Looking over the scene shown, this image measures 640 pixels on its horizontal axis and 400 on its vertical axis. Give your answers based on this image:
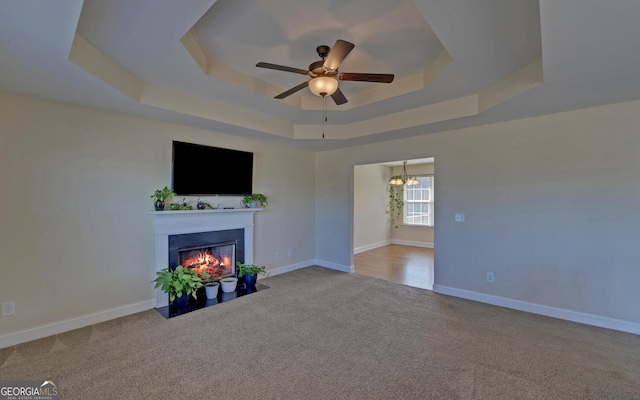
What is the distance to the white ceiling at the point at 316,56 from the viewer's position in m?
1.69

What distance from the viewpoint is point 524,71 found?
256cm

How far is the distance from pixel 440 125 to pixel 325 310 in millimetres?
2988

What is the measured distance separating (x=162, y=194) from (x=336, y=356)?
9.30ft

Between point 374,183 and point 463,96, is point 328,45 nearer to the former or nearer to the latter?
point 463,96

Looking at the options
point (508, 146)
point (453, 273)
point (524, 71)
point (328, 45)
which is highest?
point (328, 45)

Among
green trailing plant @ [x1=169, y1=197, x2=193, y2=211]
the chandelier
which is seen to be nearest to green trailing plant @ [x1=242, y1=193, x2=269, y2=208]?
green trailing plant @ [x1=169, y1=197, x2=193, y2=211]

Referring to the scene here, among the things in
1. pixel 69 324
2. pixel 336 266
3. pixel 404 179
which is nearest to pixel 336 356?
pixel 69 324

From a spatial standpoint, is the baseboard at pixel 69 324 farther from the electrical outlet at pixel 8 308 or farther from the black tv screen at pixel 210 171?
the black tv screen at pixel 210 171

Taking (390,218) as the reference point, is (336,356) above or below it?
below

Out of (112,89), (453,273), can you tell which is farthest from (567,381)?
(112,89)

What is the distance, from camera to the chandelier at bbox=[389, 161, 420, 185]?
25.4 ft

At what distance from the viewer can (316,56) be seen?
2.65m

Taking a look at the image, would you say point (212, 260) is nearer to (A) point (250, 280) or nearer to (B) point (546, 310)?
(A) point (250, 280)

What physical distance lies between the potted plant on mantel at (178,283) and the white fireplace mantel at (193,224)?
15 centimetres
